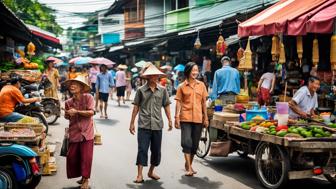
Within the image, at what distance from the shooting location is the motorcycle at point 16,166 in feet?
20.3

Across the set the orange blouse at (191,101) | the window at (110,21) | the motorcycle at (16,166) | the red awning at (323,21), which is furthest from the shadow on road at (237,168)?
the window at (110,21)

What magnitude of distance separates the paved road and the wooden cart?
14.2 inches

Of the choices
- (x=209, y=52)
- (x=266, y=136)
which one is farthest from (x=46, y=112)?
(x=209, y=52)

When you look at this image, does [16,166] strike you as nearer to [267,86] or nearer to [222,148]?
[222,148]

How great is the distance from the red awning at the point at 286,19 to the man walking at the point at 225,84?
93cm

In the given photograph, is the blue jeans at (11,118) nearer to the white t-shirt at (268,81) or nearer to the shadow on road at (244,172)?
the shadow on road at (244,172)

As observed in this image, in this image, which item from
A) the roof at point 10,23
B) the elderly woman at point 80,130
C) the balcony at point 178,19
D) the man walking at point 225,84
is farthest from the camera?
the balcony at point 178,19

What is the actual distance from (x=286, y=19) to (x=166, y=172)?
3.83 meters

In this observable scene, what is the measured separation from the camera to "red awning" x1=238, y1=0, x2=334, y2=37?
8.80m

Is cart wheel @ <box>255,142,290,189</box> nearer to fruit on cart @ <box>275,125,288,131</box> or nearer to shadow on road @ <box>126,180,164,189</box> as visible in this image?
fruit on cart @ <box>275,125,288,131</box>

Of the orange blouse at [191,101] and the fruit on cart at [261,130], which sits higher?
the orange blouse at [191,101]

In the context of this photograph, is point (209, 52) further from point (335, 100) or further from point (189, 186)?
point (189, 186)

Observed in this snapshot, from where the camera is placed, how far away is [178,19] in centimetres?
2925

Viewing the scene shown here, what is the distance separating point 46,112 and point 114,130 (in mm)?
2355
